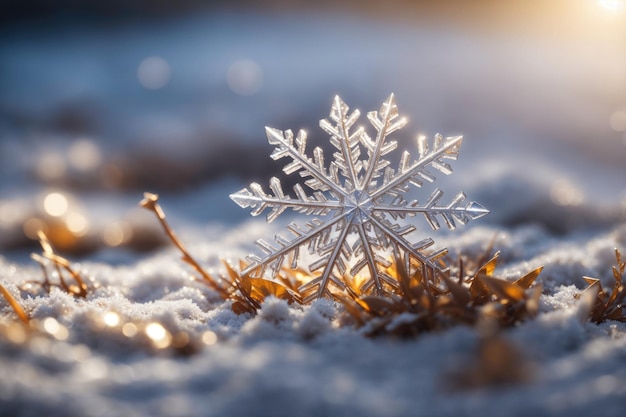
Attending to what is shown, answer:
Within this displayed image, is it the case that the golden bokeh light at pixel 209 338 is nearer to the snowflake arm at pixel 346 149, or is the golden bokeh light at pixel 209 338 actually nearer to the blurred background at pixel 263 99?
the snowflake arm at pixel 346 149

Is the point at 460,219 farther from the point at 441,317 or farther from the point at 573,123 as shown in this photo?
the point at 573,123

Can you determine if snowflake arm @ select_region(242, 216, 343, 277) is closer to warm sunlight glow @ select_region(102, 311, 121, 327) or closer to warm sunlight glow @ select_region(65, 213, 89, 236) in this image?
warm sunlight glow @ select_region(102, 311, 121, 327)

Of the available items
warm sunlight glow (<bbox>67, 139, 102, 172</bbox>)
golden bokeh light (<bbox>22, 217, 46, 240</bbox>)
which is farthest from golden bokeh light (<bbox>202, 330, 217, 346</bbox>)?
warm sunlight glow (<bbox>67, 139, 102, 172</bbox>)

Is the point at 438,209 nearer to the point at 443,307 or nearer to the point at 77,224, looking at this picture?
the point at 443,307

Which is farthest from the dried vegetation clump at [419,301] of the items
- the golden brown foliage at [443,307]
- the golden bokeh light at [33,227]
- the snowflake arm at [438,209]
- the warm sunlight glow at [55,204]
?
the warm sunlight glow at [55,204]

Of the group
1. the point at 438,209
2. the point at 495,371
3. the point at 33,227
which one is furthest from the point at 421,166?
the point at 33,227

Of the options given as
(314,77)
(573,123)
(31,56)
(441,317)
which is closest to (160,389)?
(441,317)
